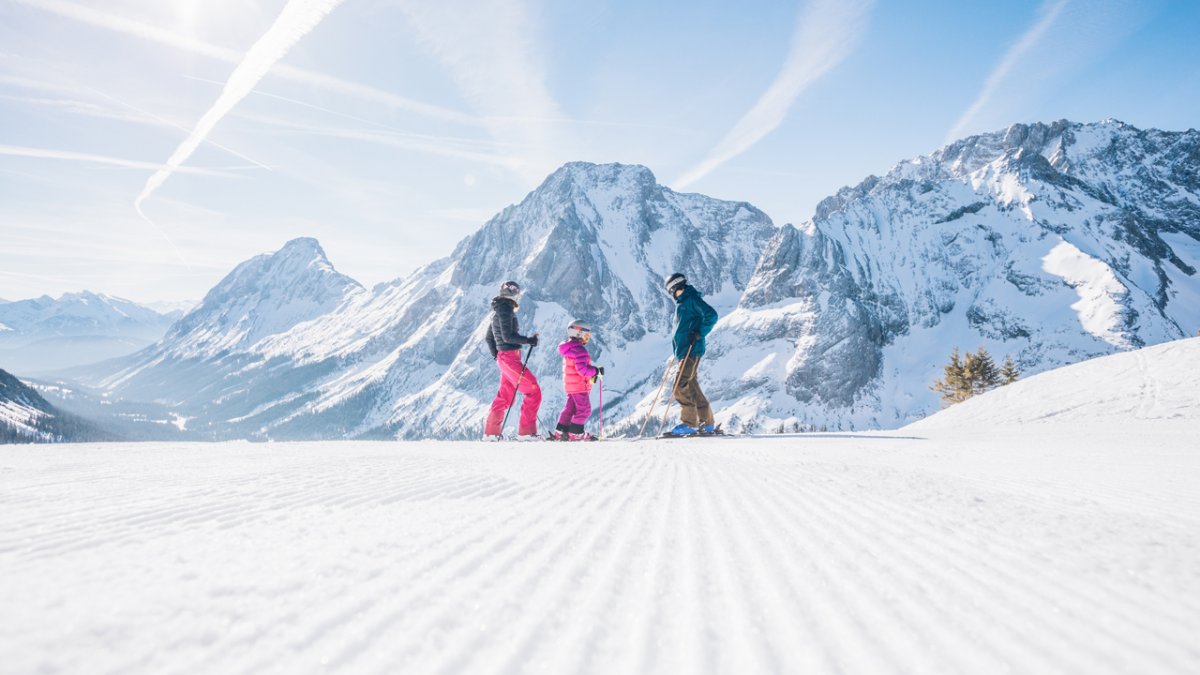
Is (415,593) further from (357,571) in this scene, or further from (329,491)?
(329,491)

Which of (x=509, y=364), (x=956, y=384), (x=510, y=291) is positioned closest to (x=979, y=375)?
(x=956, y=384)

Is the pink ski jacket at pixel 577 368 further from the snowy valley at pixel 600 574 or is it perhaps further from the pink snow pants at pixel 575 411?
the snowy valley at pixel 600 574

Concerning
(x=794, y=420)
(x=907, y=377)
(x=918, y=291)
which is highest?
(x=918, y=291)

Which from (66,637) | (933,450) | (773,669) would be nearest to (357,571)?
→ (66,637)

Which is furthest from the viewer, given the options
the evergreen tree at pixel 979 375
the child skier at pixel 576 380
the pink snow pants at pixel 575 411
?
the evergreen tree at pixel 979 375

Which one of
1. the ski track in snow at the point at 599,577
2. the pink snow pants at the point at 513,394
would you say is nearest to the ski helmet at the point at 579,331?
the pink snow pants at the point at 513,394

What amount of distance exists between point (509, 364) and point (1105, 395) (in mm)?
12096

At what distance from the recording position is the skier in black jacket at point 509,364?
10789mm

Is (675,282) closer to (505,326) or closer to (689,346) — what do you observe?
(689,346)

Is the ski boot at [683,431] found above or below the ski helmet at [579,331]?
below

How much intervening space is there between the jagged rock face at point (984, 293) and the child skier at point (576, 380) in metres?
165

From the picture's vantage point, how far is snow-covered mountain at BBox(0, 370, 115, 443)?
418 ft

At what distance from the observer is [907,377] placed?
169625mm

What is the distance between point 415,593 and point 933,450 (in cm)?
670
